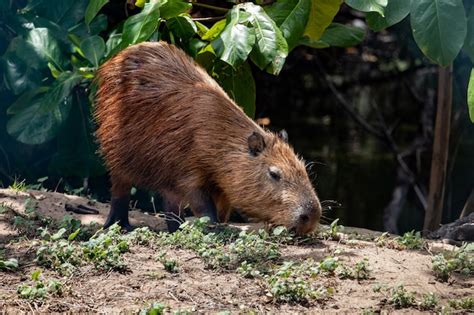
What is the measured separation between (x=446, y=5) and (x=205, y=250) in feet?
6.37

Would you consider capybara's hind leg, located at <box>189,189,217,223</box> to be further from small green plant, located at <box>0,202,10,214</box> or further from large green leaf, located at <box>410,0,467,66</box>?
large green leaf, located at <box>410,0,467,66</box>

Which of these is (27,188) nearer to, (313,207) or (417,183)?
(313,207)

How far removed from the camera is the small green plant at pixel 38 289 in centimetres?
438

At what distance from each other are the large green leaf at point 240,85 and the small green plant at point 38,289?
2689 mm

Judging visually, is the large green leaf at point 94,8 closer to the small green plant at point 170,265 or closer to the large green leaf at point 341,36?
the large green leaf at point 341,36

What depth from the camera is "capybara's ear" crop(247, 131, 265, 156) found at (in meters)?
6.05

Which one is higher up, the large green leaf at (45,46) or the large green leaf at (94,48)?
the large green leaf at (94,48)

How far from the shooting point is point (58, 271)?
15.6 feet

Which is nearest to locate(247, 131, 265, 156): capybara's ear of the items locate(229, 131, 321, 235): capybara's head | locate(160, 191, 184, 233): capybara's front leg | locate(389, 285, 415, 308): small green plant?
Answer: locate(229, 131, 321, 235): capybara's head

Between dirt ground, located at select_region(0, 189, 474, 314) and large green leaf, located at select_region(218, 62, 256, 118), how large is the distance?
68.3 inches

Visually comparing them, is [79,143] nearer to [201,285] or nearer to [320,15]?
[320,15]

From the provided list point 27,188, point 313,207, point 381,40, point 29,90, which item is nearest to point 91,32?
point 29,90

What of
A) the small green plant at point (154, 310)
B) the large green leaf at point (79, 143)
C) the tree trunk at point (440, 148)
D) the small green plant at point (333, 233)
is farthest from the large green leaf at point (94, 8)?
the tree trunk at point (440, 148)

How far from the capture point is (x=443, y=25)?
5430mm
